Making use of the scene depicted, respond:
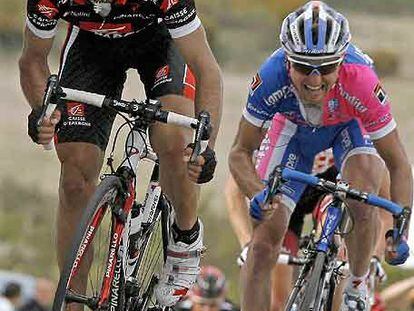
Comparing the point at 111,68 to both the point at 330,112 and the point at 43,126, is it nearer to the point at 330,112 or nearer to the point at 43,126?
the point at 43,126

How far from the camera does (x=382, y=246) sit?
35.8 ft

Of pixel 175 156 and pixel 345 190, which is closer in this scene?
pixel 175 156

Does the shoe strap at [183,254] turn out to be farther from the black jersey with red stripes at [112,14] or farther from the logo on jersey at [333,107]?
the black jersey with red stripes at [112,14]

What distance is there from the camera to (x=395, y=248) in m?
8.33

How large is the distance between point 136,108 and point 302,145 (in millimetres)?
2164

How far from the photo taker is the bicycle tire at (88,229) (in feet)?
23.5

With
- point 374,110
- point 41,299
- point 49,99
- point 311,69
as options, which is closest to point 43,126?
point 49,99

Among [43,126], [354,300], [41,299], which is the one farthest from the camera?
[41,299]

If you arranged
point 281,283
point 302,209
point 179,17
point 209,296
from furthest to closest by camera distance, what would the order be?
1. point 209,296
2. point 302,209
3. point 281,283
4. point 179,17

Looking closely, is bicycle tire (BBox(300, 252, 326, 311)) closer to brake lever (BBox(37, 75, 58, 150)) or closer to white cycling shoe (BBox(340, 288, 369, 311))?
white cycling shoe (BBox(340, 288, 369, 311))

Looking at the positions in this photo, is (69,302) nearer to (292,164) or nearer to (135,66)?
(135,66)

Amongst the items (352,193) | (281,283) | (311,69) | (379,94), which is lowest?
(281,283)

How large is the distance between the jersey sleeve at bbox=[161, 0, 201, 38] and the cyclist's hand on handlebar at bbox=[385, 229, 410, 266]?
1669 mm

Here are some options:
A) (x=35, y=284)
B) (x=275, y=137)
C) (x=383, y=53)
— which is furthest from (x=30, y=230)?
(x=275, y=137)
